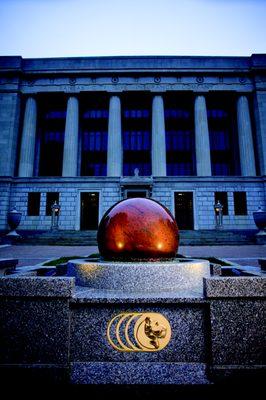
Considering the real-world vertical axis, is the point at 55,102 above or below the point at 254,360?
above

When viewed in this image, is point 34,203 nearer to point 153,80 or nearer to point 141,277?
point 153,80

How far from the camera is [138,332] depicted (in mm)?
3111

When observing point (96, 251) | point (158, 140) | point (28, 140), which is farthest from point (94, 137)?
→ point (96, 251)

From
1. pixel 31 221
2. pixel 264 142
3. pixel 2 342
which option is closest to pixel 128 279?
pixel 2 342

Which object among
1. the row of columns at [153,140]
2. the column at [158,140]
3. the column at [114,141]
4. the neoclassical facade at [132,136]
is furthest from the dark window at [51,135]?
the column at [158,140]

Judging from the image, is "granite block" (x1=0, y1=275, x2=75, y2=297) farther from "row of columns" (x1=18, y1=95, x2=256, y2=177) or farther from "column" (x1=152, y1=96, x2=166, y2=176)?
"column" (x1=152, y1=96, x2=166, y2=176)

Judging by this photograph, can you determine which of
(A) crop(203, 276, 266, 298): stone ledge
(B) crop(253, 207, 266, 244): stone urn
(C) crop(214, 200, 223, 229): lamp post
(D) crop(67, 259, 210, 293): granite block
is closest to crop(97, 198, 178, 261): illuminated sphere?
(D) crop(67, 259, 210, 293): granite block

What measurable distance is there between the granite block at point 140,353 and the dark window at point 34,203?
92.7 feet

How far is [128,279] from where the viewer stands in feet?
13.0

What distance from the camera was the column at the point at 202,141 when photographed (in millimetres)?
30516

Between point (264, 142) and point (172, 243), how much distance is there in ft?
101

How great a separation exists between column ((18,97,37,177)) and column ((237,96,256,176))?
2554 cm

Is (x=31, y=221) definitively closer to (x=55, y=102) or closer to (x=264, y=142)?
(x=55, y=102)

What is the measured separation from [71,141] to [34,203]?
340 inches
